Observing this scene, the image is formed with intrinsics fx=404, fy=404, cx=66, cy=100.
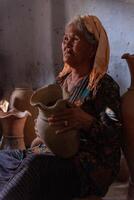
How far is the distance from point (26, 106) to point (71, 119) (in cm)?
104

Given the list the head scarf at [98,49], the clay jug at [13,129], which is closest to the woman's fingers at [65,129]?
the head scarf at [98,49]

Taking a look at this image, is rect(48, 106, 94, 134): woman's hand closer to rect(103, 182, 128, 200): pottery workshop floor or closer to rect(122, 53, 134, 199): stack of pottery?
rect(122, 53, 134, 199): stack of pottery

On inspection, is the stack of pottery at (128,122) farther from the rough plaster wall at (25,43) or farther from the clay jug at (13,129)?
the rough plaster wall at (25,43)

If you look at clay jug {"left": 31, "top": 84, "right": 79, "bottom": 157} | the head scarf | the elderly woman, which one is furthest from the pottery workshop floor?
the head scarf

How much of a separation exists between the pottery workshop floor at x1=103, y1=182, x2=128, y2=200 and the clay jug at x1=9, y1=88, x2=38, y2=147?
68cm

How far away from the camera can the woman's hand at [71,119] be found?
5.15 ft

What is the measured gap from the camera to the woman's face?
179 centimetres

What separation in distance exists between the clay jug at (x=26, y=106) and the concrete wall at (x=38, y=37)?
0.32 meters

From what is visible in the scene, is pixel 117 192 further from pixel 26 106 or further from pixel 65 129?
pixel 26 106

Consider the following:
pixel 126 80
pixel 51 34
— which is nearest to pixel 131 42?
pixel 126 80

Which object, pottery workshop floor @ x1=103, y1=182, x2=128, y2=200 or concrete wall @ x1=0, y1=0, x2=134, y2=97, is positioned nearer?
pottery workshop floor @ x1=103, y1=182, x2=128, y2=200

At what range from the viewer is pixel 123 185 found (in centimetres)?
221

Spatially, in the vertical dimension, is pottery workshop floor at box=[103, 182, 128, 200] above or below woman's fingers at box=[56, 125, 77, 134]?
below

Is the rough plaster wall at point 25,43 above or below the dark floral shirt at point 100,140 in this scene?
above
